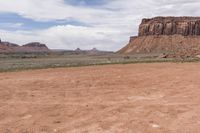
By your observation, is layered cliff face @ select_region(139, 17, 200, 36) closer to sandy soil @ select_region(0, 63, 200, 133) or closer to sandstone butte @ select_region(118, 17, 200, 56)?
sandstone butte @ select_region(118, 17, 200, 56)

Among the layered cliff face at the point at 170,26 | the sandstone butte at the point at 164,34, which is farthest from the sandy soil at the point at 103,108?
the layered cliff face at the point at 170,26

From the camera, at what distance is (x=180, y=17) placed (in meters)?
184

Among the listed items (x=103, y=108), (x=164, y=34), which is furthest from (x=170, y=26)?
(x=103, y=108)

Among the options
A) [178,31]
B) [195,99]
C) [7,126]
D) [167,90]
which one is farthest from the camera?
[178,31]

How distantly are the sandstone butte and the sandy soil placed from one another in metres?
142

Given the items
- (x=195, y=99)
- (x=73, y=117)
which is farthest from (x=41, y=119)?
(x=195, y=99)

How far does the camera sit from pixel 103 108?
40.3ft

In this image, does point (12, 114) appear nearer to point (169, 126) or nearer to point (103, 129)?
point (103, 129)

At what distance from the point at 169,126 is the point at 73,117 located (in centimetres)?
276

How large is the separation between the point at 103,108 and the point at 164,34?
167865 mm

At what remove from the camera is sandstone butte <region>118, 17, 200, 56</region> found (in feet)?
536

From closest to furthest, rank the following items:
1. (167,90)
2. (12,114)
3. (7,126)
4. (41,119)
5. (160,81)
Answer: (7,126) → (41,119) → (12,114) → (167,90) → (160,81)

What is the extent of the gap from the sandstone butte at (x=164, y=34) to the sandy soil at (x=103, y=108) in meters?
142

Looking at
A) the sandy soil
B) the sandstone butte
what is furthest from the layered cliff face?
the sandy soil
